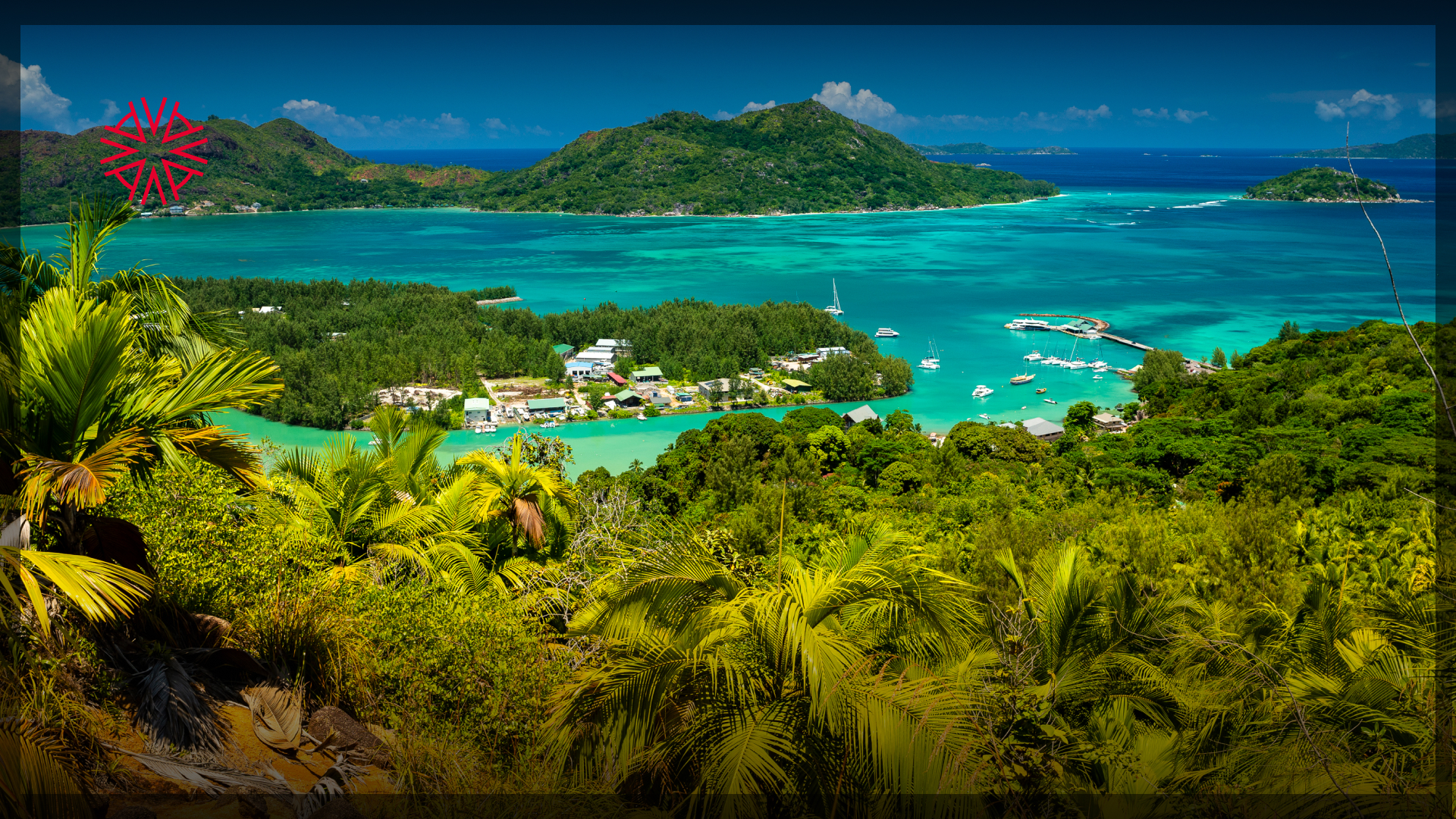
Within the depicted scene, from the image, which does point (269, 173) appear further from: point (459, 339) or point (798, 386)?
point (798, 386)

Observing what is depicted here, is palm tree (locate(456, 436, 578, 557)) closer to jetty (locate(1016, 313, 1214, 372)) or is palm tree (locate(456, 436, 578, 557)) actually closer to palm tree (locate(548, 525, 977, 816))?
palm tree (locate(548, 525, 977, 816))

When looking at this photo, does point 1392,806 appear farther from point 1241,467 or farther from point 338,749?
point 1241,467

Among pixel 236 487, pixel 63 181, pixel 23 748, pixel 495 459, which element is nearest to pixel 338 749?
pixel 23 748

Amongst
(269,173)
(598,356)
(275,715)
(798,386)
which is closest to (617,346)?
(598,356)

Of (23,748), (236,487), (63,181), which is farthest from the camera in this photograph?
(63,181)

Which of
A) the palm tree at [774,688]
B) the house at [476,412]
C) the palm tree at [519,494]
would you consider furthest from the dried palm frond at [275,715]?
the house at [476,412]

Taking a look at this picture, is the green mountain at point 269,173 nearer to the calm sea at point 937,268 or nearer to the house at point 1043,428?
the calm sea at point 937,268
